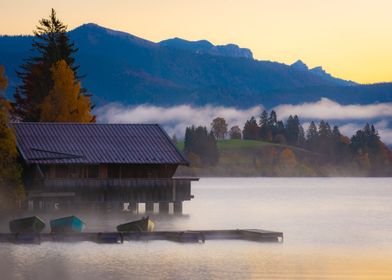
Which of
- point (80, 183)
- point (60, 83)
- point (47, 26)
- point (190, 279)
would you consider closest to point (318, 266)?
point (190, 279)

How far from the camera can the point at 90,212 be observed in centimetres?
7731

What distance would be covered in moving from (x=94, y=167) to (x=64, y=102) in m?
15.7

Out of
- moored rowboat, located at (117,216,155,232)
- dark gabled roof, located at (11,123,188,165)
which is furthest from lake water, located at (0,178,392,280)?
Answer: dark gabled roof, located at (11,123,188,165)

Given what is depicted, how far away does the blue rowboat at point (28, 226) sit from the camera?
189ft

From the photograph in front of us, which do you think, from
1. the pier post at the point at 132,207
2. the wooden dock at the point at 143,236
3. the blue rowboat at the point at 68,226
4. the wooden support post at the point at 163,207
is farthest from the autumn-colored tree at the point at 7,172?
the wooden support post at the point at 163,207

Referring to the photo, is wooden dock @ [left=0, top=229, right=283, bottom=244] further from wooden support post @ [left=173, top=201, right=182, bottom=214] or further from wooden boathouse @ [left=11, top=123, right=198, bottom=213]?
wooden support post @ [left=173, top=201, right=182, bottom=214]

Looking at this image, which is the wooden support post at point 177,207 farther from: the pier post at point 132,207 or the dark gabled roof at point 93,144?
the dark gabled roof at point 93,144

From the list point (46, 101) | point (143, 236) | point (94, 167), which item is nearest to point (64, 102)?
point (46, 101)

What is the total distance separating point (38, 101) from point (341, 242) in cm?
4635

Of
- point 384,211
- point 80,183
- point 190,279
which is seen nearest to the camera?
point 190,279

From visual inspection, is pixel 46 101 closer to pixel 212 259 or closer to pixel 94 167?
pixel 94 167

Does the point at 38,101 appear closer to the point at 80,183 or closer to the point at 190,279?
the point at 80,183

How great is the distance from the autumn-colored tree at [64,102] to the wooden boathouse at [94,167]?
965 centimetres

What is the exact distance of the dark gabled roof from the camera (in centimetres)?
7700
